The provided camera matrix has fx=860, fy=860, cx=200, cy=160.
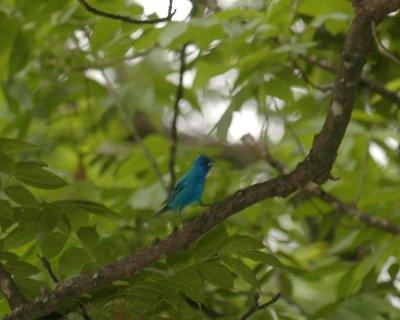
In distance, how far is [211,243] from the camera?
3.12 m

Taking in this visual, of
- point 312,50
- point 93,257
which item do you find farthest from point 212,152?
point 93,257

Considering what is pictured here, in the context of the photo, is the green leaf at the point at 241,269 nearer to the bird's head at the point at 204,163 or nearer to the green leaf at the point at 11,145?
the green leaf at the point at 11,145

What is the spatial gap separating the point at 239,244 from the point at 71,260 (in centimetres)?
62

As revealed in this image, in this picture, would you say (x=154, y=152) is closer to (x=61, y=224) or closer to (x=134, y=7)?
(x=134, y=7)

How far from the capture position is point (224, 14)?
4137 mm

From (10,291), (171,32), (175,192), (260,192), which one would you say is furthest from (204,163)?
(10,291)

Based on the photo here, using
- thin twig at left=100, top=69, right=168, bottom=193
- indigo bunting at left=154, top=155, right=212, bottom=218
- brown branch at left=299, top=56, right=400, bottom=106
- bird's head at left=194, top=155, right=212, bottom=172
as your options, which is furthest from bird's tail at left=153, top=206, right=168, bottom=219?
brown branch at left=299, top=56, right=400, bottom=106

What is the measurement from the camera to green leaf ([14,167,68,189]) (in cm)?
305

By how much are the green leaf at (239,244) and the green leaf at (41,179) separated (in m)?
0.63

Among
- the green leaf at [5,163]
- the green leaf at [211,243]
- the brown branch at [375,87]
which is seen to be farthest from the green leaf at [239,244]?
the brown branch at [375,87]

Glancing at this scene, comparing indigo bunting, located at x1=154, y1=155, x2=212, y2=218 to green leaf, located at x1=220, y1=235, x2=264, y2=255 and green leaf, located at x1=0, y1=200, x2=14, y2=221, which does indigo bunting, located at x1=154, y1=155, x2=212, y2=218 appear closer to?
green leaf, located at x1=220, y1=235, x2=264, y2=255

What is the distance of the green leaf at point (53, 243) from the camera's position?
10.3 feet

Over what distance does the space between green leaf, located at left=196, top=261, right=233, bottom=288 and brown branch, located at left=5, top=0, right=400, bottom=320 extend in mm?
286

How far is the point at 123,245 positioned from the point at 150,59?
12.0 feet
